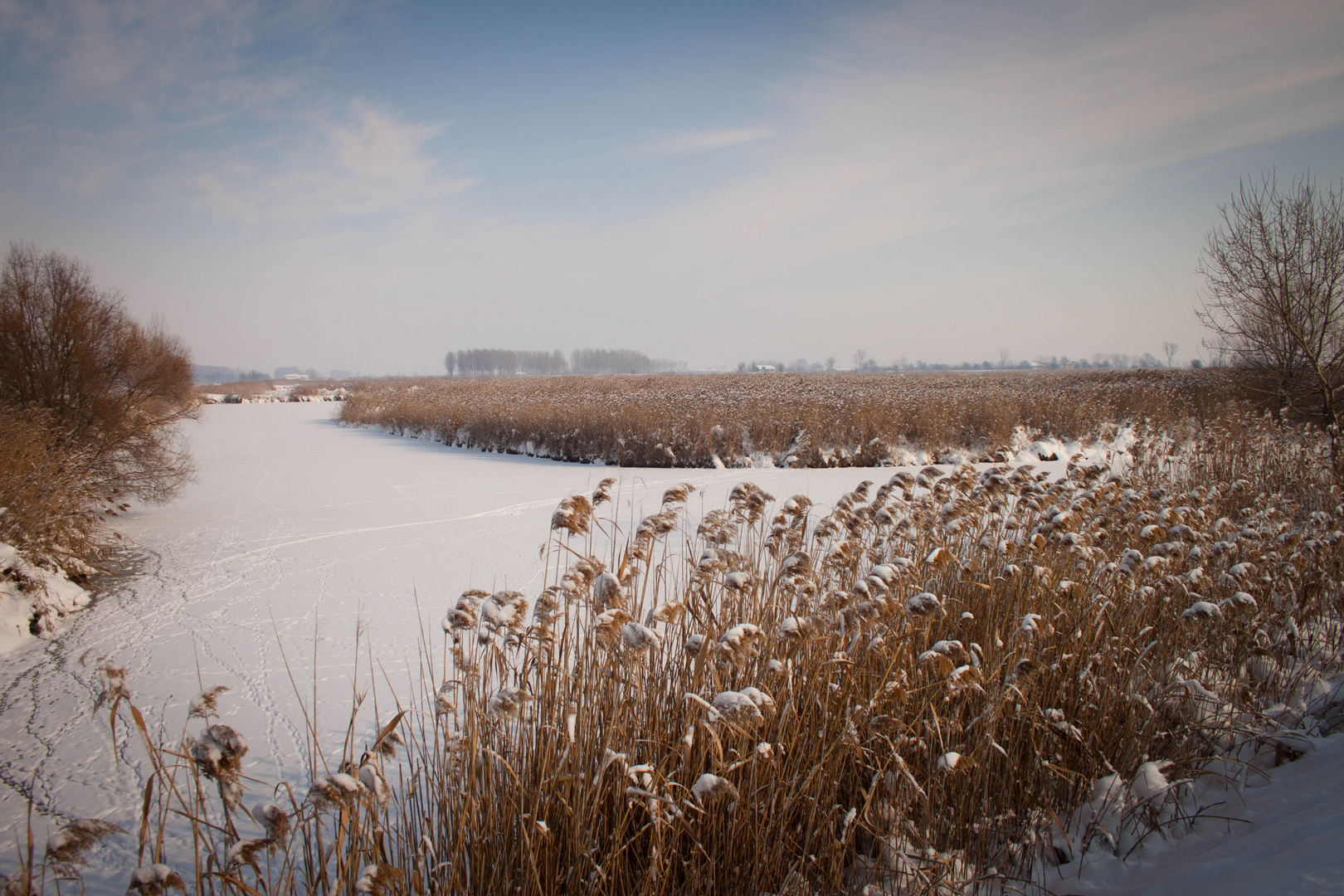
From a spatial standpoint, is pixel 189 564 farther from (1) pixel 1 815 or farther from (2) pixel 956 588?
(2) pixel 956 588

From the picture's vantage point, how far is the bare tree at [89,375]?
7.55 metres

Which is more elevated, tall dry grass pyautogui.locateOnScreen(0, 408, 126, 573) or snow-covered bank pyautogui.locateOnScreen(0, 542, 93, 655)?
tall dry grass pyautogui.locateOnScreen(0, 408, 126, 573)

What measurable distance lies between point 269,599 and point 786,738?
191 inches

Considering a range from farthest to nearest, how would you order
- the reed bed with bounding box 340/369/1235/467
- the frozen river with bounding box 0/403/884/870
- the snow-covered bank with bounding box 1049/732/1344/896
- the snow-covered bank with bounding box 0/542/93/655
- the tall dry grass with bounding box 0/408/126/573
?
A: 1. the reed bed with bounding box 340/369/1235/467
2. the tall dry grass with bounding box 0/408/126/573
3. the snow-covered bank with bounding box 0/542/93/655
4. the frozen river with bounding box 0/403/884/870
5. the snow-covered bank with bounding box 1049/732/1344/896

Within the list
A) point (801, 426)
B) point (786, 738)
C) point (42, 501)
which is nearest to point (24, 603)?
point (42, 501)

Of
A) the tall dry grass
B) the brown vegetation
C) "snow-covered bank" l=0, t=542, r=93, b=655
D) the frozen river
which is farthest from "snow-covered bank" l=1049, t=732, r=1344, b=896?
the brown vegetation

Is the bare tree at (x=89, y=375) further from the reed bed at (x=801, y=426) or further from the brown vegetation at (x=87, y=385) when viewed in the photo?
the reed bed at (x=801, y=426)

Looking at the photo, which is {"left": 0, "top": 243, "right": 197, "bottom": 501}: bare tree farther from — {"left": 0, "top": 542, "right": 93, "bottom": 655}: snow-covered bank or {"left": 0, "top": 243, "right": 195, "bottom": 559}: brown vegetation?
{"left": 0, "top": 542, "right": 93, "bottom": 655}: snow-covered bank

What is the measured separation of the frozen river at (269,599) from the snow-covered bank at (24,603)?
0.64 ft

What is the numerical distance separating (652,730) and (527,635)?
65 cm

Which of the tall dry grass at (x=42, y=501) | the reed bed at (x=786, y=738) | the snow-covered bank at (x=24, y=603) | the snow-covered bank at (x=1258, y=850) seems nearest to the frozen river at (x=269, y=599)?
the snow-covered bank at (x=24, y=603)

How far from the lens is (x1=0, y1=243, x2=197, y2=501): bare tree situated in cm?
755

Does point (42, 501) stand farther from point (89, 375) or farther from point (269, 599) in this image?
point (89, 375)

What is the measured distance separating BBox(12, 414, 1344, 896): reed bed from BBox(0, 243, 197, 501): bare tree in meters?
6.60
